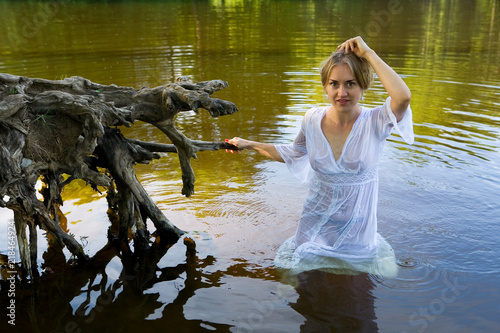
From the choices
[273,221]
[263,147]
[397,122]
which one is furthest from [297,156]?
[273,221]

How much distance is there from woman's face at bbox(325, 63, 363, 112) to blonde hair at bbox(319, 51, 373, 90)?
24 millimetres

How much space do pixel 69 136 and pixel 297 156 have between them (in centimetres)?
205

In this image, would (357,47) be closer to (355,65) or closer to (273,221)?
(355,65)

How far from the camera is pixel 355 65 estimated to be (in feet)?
12.6

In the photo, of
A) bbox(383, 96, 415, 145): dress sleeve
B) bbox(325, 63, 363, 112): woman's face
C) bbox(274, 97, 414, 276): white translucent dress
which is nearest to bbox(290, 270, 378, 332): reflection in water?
bbox(274, 97, 414, 276): white translucent dress

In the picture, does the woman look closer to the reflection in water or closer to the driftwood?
the reflection in water

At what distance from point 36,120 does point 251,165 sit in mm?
3697

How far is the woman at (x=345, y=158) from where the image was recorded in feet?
12.6

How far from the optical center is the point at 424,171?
716 centimetres

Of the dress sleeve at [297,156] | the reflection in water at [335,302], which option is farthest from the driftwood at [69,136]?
the reflection in water at [335,302]

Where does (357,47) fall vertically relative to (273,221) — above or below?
above

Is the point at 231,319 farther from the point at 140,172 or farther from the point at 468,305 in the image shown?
the point at 140,172

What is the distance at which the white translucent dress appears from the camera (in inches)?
156

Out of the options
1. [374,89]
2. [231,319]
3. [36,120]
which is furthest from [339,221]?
[374,89]
